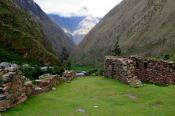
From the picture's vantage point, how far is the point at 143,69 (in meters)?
37.0

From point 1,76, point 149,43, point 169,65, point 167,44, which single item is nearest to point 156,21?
point 149,43

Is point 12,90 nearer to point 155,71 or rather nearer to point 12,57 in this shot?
point 155,71

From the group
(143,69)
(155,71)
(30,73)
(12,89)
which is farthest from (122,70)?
(30,73)

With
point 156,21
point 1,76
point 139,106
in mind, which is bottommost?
point 139,106

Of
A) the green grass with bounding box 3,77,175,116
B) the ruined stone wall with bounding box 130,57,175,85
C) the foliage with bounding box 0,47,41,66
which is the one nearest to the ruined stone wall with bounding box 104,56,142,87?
the green grass with bounding box 3,77,175,116

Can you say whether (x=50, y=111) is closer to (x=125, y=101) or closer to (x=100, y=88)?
(x=125, y=101)

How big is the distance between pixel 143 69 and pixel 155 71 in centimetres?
129

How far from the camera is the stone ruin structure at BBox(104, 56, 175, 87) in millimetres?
33281

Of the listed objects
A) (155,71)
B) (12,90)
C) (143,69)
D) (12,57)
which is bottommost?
(12,57)

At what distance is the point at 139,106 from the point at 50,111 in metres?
5.05

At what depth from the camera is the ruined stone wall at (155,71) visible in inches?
1387

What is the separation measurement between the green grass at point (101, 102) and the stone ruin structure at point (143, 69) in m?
2.41

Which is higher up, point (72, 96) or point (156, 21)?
point (156, 21)

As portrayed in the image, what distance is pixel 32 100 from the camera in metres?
25.7
